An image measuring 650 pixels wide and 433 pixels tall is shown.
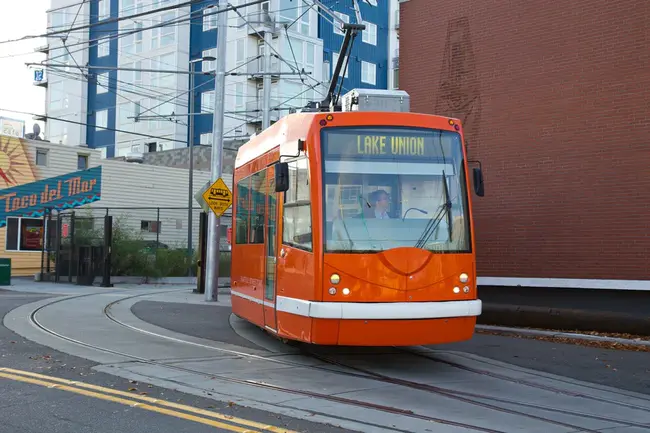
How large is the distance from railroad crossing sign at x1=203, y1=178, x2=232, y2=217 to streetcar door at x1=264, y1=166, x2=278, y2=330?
27.5 ft

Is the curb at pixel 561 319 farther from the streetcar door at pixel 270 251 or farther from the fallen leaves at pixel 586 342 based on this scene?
the streetcar door at pixel 270 251

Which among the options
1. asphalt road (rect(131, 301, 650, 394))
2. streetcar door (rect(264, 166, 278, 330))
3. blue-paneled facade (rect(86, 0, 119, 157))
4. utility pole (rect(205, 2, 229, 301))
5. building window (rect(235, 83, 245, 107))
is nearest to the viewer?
asphalt road (rect(131, 301, 650, 394))

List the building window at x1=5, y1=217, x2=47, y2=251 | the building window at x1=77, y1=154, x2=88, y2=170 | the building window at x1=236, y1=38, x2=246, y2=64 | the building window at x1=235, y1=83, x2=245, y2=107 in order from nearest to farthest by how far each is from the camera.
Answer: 1. the building window at x1=5, y1=217, x2=47, y2=251
2. the building window at x1=77, y1=154, x2=88, y2=170
3. the building window at x1=236, y1=38, x2=246, y2=64
4. the building window at x1=235, y1=83, x2=245, y2=107

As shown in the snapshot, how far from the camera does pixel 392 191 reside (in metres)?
10.0

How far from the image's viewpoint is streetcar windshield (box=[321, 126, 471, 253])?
387 inches

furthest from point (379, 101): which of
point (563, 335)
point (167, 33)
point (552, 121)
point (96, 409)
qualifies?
point (167, 33)

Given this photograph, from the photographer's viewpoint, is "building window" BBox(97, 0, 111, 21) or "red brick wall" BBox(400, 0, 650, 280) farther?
"building window" BBox(97, 0, 111, 21)

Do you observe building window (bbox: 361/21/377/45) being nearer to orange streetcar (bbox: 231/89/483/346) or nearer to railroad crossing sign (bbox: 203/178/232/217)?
railroad crossing sign (bbox: 203/178/232/217)

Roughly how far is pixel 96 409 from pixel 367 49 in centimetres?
4794

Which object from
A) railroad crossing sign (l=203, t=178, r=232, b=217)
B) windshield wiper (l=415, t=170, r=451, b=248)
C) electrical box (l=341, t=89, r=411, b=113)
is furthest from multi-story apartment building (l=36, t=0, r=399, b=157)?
windshield wiper (l=415, t=170, r=451, b=248)

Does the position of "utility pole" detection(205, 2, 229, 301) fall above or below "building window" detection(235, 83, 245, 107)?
below

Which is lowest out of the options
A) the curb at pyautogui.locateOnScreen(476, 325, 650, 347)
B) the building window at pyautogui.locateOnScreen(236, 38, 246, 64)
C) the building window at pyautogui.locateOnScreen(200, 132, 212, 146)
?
the curb at pyautogui.locateOnScreen(476, 325, 650, 347)

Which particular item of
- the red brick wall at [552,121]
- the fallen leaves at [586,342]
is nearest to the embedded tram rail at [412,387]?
the fallen leaves at [586,342]

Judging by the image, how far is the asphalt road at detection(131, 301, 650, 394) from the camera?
410 inches
